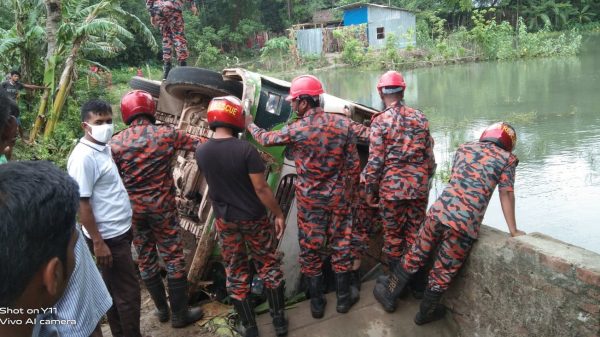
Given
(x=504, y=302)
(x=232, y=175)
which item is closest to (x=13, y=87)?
(x=232, y=175)

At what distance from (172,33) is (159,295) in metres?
4.14

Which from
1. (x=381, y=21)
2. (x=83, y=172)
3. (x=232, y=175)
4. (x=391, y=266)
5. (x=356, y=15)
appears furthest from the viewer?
(x=356, y=15)

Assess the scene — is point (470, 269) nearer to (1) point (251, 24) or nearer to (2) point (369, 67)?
(2) point (369, 67)

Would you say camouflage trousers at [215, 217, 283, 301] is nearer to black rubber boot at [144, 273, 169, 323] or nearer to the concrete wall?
black rubber boot at [144, 273, 169, 323]

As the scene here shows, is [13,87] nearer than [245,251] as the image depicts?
No

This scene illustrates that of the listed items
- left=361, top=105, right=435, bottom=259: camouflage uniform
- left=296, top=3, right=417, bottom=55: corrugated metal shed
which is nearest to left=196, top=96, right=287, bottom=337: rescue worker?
left=361, top=105, right=435, bottom=259: camouflage uniform

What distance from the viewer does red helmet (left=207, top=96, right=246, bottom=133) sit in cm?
315

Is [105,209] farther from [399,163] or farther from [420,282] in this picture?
[420,282]

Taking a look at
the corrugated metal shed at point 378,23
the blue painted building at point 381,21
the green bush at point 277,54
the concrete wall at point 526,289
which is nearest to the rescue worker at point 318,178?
the concrete wall at point 526,289

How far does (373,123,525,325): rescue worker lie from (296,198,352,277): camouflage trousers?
51 cm

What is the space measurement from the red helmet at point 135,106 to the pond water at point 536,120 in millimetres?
4517

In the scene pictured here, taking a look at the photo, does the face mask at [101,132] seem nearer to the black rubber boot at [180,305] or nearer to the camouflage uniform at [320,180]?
the camouflage uniform at [320,180]

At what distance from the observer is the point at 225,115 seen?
3150 millimetres

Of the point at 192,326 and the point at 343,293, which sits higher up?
the point at 343,293
